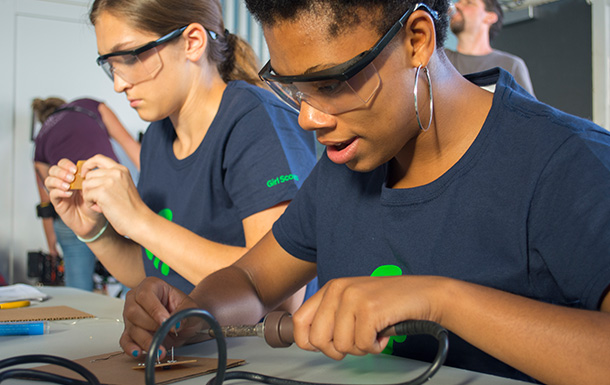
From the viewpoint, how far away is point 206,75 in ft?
4.50

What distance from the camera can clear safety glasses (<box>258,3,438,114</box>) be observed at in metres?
0.72

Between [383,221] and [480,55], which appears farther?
[480,55]

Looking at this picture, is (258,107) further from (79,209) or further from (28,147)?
(28,147)

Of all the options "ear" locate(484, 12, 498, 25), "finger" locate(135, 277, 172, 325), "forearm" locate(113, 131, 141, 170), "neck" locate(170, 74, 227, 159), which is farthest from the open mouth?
"forearm" locate(113, 131, 141, 170)

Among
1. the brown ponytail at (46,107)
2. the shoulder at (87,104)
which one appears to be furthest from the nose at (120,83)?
the brown ponytail at (46,107)

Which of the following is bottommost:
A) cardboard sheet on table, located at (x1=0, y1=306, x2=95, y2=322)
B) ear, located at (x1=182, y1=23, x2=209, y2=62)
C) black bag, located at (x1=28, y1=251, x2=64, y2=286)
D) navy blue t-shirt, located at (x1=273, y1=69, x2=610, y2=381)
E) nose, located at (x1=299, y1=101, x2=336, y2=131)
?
black bag, located at (x1=28, y1=251, x2=64, y2=286)

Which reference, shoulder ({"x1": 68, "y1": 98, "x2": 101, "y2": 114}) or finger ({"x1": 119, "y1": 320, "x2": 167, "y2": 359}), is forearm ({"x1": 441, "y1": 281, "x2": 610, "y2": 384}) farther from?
shoulder ({"x1": 68, "y1": 98, "x2": 101, "y2": 114})

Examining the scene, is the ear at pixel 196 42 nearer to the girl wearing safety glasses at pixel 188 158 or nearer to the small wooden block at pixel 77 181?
the girl wearing safety glasses at pixel 188 158

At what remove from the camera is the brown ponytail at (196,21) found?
4.10 feet

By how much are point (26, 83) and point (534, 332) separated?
4465mm

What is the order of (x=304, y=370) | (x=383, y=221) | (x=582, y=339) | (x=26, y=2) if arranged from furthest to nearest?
(x=26, y=2), (x=383, y=221), (x=304, y=370), (x=582, y=339)

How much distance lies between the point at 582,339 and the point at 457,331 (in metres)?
0.12

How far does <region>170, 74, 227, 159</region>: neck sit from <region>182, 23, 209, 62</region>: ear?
6cm

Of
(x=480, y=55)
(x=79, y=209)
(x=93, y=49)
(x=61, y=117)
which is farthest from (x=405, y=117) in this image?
(x=93, y=49)
